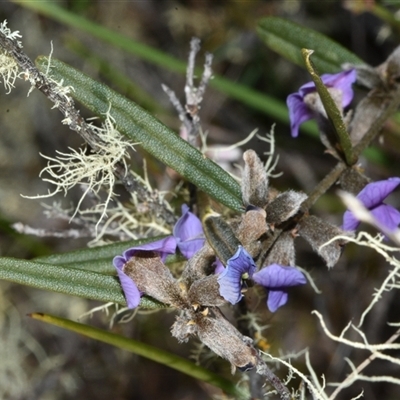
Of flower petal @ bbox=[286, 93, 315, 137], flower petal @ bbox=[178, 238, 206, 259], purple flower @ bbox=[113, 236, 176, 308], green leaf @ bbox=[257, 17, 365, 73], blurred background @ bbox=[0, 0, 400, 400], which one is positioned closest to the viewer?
purple flower @ bbox=[113, 236, 176, 308]

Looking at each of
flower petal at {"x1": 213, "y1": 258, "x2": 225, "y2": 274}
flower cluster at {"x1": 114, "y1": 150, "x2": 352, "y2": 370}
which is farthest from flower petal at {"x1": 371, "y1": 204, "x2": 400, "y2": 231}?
flower petal at {"x1": 213, "y1": 258, "x2": 225, "y2": 274}

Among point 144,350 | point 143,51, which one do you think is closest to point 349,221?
point 144,350

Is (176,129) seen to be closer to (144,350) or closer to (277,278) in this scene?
(144,350)

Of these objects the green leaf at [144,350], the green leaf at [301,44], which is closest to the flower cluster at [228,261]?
the green leaf at [144,350]

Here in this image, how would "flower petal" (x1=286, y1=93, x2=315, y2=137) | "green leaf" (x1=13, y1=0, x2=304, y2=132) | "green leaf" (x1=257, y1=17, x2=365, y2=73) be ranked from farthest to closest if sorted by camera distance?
"green leaf" (x1=13, y1=0, x2=304, y2=132) < "green leaf" (x1=257, y1=17, x2=365, y2=73) < "flower petal" (x1=286, y1=93, x2=315, y2=137)

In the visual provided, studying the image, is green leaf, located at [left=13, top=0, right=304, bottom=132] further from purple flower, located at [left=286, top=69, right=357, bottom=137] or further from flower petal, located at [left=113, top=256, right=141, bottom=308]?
flower petal, located at [left=113, top=256, right=141, bottom=308]

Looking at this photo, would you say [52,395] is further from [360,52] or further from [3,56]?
[360,52]

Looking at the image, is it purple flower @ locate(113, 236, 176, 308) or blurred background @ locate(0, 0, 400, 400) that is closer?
purple flower @ locate(113, 236, 176, 308)
